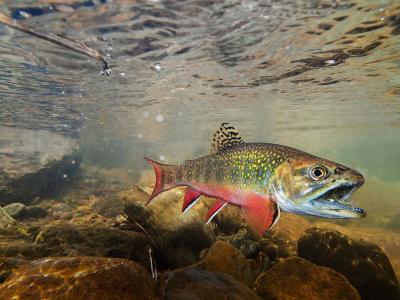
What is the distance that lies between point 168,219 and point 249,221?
3.33m

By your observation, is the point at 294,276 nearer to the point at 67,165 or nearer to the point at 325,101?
the point at 325,101

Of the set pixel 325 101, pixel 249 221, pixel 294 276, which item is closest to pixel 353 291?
pixel 294 276

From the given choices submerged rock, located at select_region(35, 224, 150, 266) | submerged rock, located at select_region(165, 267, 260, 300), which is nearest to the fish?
submerged rock, located at select_region(165, 267, 260, 300)

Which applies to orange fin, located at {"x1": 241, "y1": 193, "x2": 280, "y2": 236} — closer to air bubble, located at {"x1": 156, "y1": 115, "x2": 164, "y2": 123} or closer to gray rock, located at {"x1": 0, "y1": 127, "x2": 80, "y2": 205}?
gray rock, located at {"x1": 0, "y1": 127, "x2": 80, "y2": 205}

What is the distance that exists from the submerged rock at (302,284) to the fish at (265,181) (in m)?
1.96

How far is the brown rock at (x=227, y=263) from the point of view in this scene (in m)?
5.41

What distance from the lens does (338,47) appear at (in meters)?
12.8

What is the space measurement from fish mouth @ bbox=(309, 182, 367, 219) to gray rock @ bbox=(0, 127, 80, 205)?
18.0 metres

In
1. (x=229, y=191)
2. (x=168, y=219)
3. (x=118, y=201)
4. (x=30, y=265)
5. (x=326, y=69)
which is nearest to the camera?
(x=30, y=265)

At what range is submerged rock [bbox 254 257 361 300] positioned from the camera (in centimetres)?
486

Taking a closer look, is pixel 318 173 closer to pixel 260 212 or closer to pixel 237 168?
pixel 260 212

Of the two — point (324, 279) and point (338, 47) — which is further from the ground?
point (338, 47)

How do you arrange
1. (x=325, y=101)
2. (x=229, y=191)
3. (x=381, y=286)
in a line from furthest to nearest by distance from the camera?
(x=325, y=101)
(x=381, y=286)
(x=229, y=191)

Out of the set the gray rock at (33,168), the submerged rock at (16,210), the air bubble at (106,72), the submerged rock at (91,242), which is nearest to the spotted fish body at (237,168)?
the submerged rock at (91,242)
